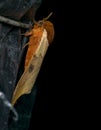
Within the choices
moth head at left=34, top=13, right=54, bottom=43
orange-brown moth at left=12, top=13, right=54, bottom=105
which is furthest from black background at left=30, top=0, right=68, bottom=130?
orange-brown moth at left=12, top=13, right=54, bottom=105

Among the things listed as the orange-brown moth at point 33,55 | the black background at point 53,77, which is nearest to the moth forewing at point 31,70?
the orange-brown moth at point 33,55

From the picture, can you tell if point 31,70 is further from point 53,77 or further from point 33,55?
point 53,77

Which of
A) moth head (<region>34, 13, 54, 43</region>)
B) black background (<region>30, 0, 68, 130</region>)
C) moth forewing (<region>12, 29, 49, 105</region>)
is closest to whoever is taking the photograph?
moth forewing (<region>12, 29, 49, 105</region>)

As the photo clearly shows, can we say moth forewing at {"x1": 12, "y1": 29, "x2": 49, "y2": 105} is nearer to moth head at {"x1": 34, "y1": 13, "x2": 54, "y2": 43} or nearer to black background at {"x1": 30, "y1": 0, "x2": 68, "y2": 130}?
moth head at {"x1": 34, "y1": 13, "x2": 54, "y2": 43}

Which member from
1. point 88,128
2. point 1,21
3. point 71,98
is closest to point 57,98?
point 71,98

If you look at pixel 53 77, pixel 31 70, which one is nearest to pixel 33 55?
pixel 31 70

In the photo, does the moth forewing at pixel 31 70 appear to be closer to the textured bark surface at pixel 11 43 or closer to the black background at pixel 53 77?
the textured bark surface at pixel 11 43
